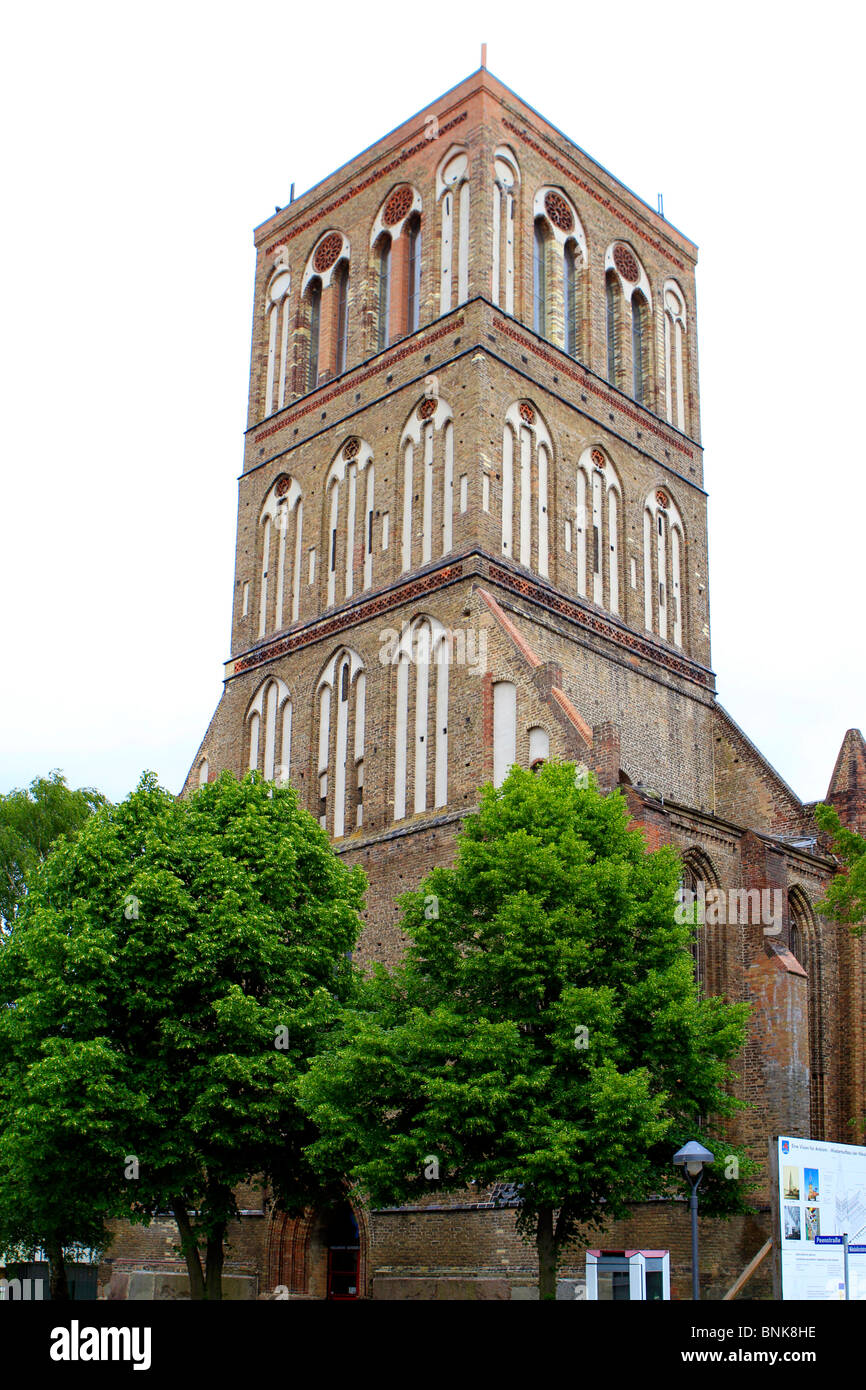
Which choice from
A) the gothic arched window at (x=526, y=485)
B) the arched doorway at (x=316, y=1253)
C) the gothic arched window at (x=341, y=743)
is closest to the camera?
the arched doorway at (x=316, y=1253)

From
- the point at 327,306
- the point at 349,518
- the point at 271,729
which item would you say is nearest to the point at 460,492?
the point at 349,518

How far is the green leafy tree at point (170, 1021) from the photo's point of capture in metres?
18.8

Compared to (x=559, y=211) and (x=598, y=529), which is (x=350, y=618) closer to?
(x=598, y=529)

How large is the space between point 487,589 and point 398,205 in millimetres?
12078

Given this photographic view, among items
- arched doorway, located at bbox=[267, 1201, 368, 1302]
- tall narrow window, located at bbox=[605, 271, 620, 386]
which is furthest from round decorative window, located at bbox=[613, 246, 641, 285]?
arched doorway, located at bbox=[267, 1201, 368, 1302]

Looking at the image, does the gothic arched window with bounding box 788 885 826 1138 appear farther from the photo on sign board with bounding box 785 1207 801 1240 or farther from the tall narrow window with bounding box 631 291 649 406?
the tall narrow window with bounding box 631 291 649 406

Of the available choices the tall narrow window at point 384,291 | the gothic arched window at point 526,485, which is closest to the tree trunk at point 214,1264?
the gothic arched window at point 526,485

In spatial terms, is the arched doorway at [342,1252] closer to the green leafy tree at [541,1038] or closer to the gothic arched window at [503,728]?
the green leafy tree at [541,1038]

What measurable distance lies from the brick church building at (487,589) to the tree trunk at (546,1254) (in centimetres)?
338

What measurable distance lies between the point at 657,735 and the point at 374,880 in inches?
297

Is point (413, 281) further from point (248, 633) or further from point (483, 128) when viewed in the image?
point (248, 633)

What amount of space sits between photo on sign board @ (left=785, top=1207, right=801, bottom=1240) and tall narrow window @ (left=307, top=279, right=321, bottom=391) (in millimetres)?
24938

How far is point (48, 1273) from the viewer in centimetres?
3125
